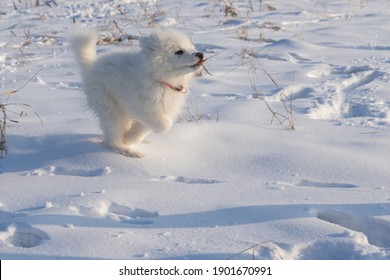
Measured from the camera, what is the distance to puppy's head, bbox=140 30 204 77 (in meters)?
4.00

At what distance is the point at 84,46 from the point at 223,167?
1.31 meters

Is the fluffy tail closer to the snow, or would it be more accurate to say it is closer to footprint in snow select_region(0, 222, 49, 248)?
the snow

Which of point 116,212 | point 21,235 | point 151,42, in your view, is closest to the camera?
point 21,235

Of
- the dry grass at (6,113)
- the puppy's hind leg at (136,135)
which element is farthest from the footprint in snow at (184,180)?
the dry grass at (6,113)

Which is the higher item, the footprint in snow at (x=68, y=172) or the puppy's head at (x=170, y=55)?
the puppy's head at (x=170, y=55)

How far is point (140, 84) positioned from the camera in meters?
3.98

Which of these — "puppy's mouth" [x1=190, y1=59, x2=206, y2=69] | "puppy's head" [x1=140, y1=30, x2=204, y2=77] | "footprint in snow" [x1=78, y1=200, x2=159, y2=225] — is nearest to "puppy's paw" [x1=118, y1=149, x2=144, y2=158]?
"puppy's head" [x1=140, y1=30, x2=204, y2=77]

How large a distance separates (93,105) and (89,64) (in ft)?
1.03

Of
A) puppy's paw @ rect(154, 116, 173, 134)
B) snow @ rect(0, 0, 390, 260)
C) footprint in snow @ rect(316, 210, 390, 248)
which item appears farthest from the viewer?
puppy's paw @ rect(154, 116, 173, 134)

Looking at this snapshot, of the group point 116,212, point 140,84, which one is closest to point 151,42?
point 140,84

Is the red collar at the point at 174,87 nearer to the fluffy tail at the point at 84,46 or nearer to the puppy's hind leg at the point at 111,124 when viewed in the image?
the puppy's hind leg at the point at 111,124

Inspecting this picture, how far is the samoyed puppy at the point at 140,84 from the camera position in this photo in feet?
13.1

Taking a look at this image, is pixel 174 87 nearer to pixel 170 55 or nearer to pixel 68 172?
pixel 170 55
